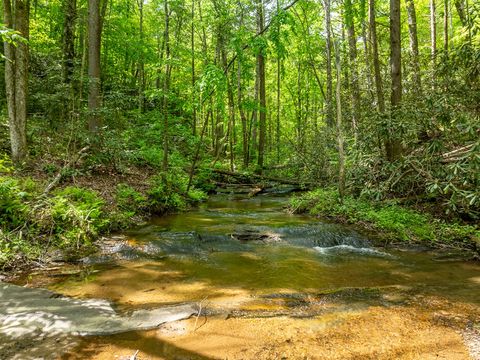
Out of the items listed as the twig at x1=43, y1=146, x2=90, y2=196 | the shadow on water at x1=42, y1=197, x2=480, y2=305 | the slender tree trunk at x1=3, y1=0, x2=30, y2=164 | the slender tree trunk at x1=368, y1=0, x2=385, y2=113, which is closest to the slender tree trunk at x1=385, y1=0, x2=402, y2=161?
the slender tree trunk at x1=368, y1=0, x2=385, y2=113

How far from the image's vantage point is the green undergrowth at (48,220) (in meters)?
5.50

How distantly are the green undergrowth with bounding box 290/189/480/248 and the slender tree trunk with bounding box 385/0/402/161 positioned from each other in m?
1.58

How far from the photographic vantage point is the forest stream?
307 centimetres

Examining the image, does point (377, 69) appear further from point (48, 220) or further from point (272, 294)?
point (48, 220)

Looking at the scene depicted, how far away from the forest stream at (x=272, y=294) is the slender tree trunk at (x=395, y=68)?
294 cm

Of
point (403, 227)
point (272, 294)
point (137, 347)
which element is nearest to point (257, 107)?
point (403, 227)

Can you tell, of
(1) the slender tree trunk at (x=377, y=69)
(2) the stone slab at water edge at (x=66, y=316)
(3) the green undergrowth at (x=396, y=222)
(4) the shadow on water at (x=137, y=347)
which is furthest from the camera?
(1) the slender tree trunk at (x=377, y=69)

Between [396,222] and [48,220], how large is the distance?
7340mm

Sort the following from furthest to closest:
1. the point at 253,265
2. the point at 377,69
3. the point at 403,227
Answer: the point at 377,69 → the point at 403,227 → the point at 253,265

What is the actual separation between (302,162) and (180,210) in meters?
6.80

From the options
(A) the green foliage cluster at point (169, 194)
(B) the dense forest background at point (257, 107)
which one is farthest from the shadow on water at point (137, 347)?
(A) the green foliage cluster at point (169, 194)

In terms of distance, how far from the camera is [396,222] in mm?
7574

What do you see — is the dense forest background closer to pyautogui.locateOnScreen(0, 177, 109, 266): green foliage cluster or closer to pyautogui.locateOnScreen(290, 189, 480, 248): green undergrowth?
pyautogui.locateOnScreen(0, 177, 109, 266): green foliage cluster

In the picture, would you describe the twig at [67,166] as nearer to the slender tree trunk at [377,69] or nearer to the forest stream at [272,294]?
the forest stream at [272,294]
